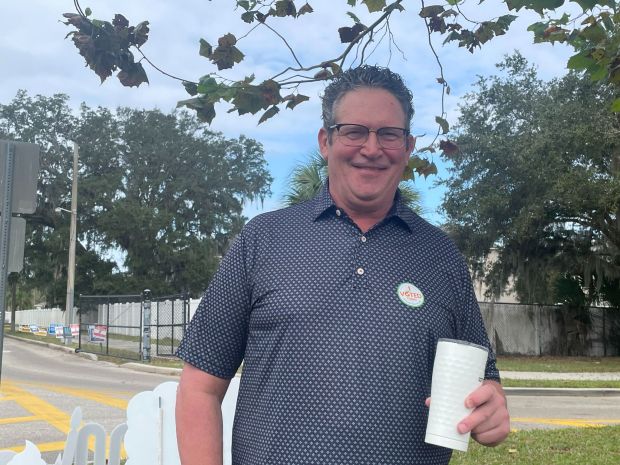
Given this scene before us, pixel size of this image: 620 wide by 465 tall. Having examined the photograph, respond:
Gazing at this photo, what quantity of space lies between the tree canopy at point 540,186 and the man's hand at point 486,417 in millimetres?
20476

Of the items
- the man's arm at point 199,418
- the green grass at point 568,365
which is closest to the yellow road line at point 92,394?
the man's arm at point 199,418

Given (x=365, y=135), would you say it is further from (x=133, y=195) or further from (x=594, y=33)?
(x=133, y=195)

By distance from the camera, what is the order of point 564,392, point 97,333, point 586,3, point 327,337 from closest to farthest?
point 327,337 < point 586,3 < point 564,392 < point 97,333

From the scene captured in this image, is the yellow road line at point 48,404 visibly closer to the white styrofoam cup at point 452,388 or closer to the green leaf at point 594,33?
the green leaf at point 594,33

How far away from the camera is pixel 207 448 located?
75.4 inches

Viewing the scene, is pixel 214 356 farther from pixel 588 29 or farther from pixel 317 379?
pixel 588 29

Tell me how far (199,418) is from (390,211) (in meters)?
0.78

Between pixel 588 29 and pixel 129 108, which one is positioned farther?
pixel 129 108

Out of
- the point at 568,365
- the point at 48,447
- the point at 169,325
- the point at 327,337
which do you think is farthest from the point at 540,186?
the point at 327,337

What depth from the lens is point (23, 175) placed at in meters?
6.01

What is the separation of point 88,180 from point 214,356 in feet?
136

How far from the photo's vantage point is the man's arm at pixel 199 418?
75.4 inches

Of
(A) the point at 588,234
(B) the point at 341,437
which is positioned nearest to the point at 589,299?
(A) the point at 588,234

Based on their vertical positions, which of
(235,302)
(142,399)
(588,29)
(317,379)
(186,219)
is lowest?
(142,399)
